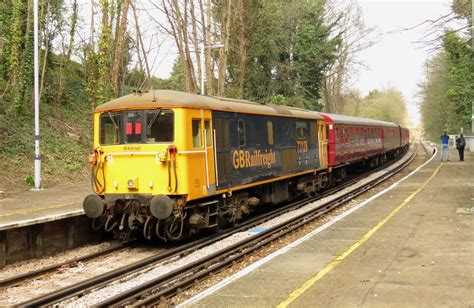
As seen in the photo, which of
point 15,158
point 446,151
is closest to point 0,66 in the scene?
point 15,158

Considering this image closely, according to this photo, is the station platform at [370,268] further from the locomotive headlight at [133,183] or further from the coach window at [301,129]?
the coach window at [301,129]

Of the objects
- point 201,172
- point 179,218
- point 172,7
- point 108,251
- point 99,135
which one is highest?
point 172,7

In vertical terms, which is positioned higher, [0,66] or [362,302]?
[0,66]

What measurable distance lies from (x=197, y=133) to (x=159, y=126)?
2.46 ft

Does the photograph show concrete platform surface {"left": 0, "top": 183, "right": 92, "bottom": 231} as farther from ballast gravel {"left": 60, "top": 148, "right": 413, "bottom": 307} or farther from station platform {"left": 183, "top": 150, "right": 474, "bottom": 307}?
station platform {"left": 183, "top": 150, "right": 474, "bottom": 307}

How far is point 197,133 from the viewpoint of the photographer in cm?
1017

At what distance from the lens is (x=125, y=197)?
32.7 feet

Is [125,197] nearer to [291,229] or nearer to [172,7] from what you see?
[291,229]

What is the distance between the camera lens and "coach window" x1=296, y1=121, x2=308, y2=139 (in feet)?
51.8

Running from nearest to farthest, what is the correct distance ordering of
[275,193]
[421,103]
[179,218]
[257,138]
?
1. [179,218]
2. [257,138]
3. [275,193]
4. [421,103]

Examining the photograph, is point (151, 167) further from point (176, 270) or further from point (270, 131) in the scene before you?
point (270, 131)

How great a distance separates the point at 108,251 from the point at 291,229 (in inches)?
152

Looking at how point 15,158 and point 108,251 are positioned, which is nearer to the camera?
point 108,251

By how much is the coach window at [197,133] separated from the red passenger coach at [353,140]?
31.6 ft
